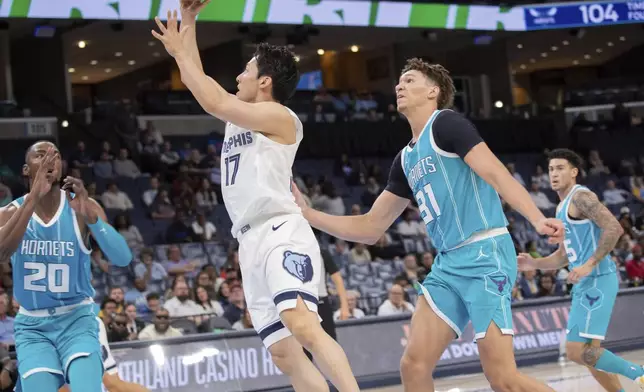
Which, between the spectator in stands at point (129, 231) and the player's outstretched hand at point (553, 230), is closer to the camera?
the player's outstretched hand at point (553, 230)

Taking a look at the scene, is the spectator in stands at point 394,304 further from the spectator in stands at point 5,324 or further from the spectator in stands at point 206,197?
the spectator in stands at point 206,197

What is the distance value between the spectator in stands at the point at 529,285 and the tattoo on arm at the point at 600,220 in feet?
22.7

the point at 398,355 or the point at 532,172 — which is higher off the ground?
the point at 532,172

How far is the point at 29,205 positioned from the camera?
4789 mm

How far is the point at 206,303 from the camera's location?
1166 centimetres

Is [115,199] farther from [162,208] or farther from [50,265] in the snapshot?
[50,265]

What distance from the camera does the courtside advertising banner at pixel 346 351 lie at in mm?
9320

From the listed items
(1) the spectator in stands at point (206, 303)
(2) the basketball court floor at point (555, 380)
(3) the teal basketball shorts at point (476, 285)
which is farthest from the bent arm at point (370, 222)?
(1) the spectator in stands at point (206, 303)

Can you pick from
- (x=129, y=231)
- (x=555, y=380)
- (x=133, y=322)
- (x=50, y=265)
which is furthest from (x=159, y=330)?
(x=50, y=265)

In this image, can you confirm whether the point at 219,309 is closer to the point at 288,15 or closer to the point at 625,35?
the point at 288,15

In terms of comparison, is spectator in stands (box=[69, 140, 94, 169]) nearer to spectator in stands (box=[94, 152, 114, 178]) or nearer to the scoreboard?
spectator in stands (box=[94, 152, 114, 178])

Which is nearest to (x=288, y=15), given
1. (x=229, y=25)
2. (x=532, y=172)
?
(x=229, y=25)

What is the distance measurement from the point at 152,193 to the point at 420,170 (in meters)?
12.1

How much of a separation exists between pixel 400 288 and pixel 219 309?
223 centimetres
